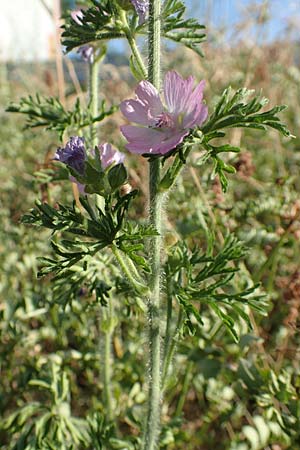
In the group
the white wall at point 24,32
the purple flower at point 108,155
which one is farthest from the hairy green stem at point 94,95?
the white wall at point 24,32

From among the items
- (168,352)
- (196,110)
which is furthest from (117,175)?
(168,352)

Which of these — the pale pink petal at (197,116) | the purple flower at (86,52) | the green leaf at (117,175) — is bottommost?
the green leaf at (117,175)

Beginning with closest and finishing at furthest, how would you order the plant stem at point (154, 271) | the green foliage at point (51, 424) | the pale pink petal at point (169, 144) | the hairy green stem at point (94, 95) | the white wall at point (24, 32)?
the pale pink petal at point (169, 144), the plant stem at point (154, 271), the green foliage at point (51, 424), the hairy green stem at point (94, 95), the white wall at point (24, 32)

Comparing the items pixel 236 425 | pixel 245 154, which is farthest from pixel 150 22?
pixel 236 425

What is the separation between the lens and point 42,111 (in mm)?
1507

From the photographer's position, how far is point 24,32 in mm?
6898

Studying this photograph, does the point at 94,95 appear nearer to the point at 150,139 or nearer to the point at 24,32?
the point at 150,139

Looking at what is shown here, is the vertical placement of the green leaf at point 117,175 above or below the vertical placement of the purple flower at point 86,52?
below

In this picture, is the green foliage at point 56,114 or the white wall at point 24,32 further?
the white wall at point 24,32

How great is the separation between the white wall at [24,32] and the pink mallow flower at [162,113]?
2.54m

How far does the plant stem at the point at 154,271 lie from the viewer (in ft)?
3.61

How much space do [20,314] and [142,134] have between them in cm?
90

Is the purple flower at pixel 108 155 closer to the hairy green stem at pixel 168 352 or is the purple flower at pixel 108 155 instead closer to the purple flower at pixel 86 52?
the hairy green stem at pixel 168 352

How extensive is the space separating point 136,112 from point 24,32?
6.36m
